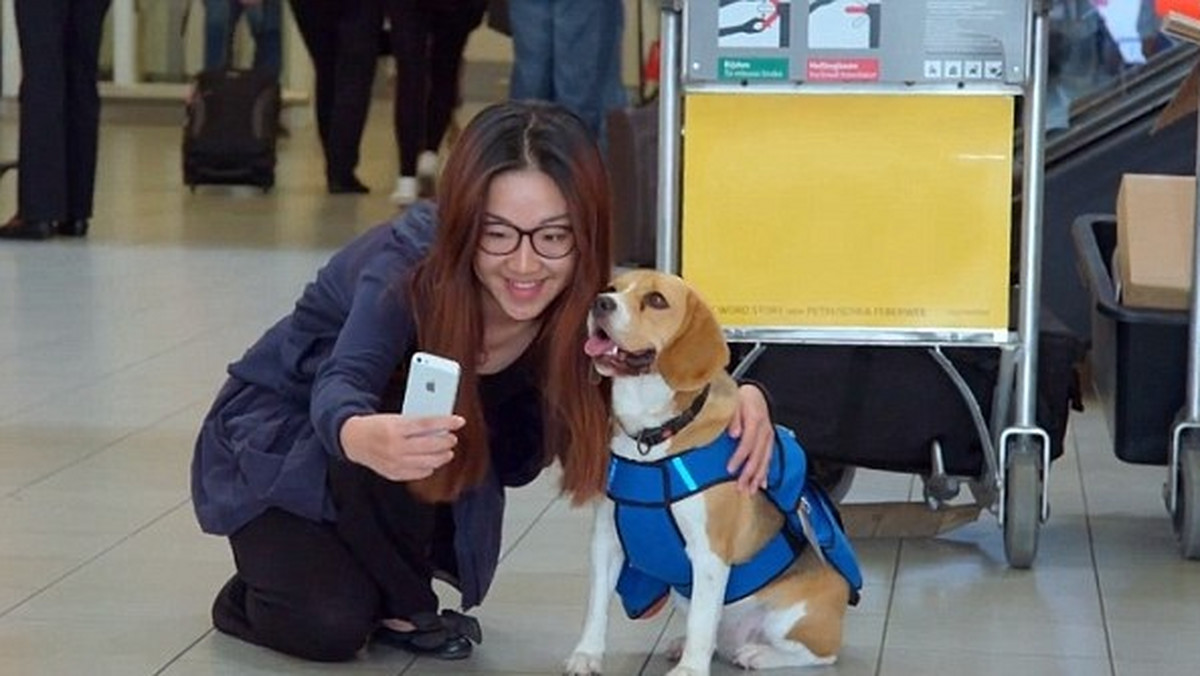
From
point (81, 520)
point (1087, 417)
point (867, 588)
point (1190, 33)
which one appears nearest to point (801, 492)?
point (867, 588)

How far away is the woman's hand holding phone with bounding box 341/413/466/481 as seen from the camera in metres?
3.25

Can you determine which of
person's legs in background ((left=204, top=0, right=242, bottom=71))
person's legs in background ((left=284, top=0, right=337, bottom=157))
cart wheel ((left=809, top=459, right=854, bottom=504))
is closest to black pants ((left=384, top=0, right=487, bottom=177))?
person's legs in background ((left=284, top=0, right=337, bottom=157))

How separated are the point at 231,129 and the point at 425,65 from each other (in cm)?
105

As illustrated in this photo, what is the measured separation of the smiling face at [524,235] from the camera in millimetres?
3418

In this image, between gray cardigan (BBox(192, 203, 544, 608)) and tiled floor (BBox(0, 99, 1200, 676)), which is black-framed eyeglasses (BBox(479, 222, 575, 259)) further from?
tiled floor (BBox(0, 99, 1200, 676))

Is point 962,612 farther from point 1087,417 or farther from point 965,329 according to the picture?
point 1087,417

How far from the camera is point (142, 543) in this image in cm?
450

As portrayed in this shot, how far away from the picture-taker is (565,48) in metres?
8.84

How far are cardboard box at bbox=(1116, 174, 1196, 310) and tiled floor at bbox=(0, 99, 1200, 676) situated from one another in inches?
18.8

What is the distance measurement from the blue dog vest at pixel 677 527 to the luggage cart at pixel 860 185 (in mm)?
725

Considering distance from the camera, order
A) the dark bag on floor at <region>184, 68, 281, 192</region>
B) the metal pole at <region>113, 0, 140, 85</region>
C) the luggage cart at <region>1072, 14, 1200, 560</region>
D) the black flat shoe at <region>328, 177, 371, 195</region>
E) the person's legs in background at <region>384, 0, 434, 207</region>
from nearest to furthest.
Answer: the luggage cart at <region>1072, 14, 1200, 560</region> < the person's legs in background at <region>384, 0, 434, 207</region> < the dark bag on floor at <region>184, 68, 281, 192</region> < the black flat shoe at <region>328, 177, 371, 195</region> < the metal pole at <region>113, 0, 140, 85</region>

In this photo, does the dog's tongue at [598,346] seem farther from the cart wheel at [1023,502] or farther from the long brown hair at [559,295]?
the cart wheel at [1023,502]

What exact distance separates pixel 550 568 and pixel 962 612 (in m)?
0.75

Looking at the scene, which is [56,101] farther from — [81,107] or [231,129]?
[231,129]
